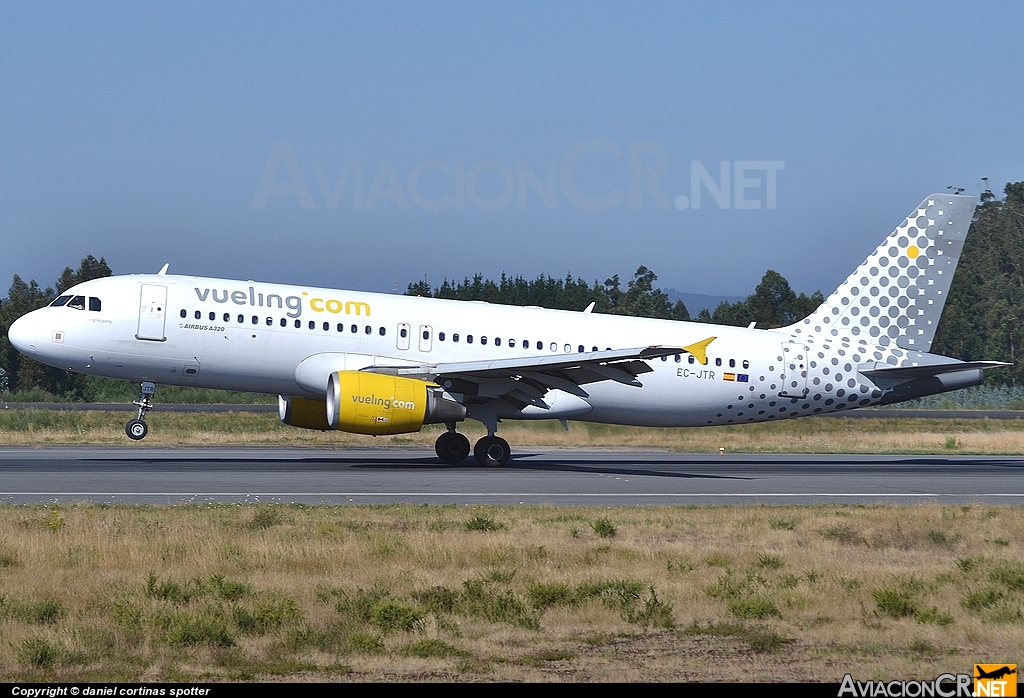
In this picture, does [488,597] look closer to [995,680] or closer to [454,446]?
[995,680]

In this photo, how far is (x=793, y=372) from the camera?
27.9m

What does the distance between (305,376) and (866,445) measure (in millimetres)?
21274

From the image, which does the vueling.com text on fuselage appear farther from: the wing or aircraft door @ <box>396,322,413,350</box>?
the wing

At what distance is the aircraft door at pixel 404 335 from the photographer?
25.1 metres

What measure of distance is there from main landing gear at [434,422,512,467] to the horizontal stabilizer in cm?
961

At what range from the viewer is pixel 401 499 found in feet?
61.7

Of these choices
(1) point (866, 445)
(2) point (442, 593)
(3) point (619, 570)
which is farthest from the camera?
(1) point (866, 445)

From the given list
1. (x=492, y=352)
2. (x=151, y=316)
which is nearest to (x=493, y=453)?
(x=492, y=352)

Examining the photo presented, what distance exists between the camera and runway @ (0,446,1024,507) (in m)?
19.2

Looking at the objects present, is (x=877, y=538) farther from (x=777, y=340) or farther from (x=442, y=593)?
(x=777, y=340)

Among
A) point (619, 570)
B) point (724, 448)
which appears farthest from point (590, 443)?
point (619, 570)

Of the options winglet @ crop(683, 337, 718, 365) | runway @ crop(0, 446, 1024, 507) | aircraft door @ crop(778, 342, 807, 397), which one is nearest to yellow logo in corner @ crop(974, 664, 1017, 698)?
runway @ crop(0, 446, 1024, 507)

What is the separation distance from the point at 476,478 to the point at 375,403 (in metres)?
2.59

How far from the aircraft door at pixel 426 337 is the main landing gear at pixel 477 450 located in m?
1.86
